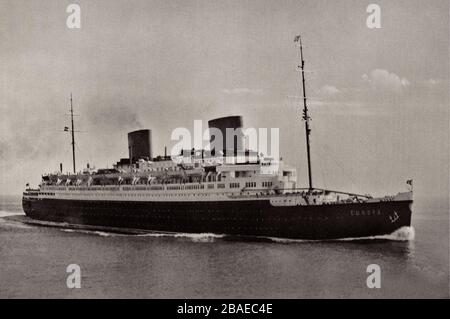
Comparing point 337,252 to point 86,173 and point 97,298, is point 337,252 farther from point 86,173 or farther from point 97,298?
point 86,173

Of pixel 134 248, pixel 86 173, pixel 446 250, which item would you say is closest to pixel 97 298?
pixel 134 248

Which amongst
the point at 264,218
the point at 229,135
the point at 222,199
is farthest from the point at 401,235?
the point at 229,135

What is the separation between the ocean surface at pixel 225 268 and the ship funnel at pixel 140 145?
11.4m

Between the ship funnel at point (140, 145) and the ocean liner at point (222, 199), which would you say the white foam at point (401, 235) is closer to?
the ocean liner at point (222, 199)

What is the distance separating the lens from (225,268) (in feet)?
80.9

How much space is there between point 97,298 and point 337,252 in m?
13.0

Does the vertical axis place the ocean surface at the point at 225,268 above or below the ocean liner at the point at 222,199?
below

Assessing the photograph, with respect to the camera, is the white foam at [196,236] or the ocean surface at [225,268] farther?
the white foam at [196,236]

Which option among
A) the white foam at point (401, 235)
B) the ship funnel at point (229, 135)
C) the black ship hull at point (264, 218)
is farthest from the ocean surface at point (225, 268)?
the ship funnel at point (229, 135)

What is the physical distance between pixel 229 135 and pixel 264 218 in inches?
289

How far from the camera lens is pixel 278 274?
23.1 m

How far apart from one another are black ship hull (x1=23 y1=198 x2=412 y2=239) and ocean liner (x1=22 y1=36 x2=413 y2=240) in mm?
60

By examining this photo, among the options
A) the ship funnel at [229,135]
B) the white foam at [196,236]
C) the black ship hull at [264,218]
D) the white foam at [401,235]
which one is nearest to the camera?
the black ship hull at [264,218]

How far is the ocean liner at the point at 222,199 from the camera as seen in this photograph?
3056 centimetres
